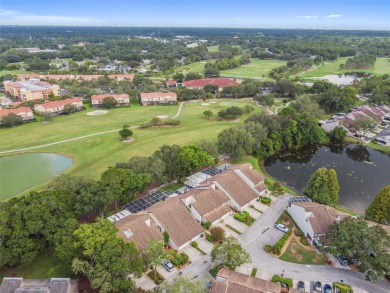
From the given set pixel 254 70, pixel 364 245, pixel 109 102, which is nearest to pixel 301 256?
pixel 364 245

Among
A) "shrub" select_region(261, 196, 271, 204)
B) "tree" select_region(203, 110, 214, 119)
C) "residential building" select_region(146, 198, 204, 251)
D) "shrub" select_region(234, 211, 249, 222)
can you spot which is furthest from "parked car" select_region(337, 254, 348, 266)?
"tree" select_region(203, 110, 214, 119)

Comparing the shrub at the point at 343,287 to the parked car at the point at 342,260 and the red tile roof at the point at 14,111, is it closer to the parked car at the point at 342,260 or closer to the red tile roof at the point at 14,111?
the parked car at the point at 342,260

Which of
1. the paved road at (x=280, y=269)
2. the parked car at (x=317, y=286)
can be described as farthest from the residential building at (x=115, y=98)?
the parked car at (x=317, y=286)

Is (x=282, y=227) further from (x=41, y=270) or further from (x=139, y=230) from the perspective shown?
(x=41, y=270)

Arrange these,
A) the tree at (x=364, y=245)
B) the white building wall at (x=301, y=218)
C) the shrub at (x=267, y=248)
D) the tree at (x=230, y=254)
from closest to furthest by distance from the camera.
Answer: the tree at (x=364, y=245)
the tree at (x=230, y=254)
the shrub at (x=267, y=248)
the white building wall at (x=301, y=218)

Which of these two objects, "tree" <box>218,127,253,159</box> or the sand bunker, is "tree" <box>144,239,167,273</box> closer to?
"tree" <box>218,127,253,159</box>

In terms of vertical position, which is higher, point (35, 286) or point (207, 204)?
point (35, 286)
